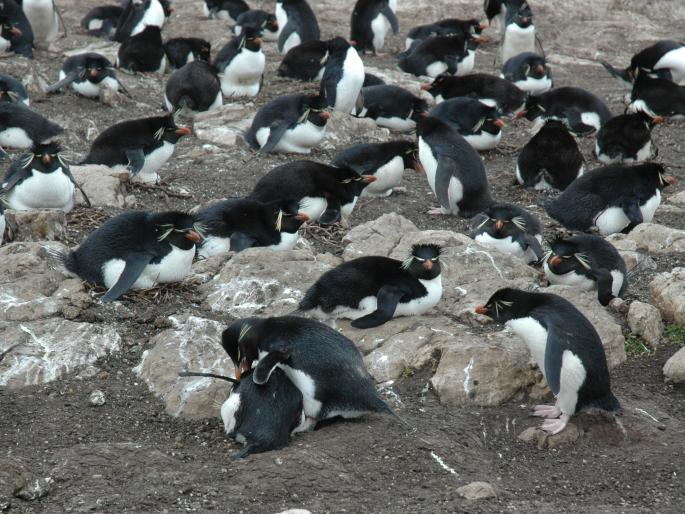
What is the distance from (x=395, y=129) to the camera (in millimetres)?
11391

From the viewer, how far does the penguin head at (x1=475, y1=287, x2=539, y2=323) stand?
5227 millimetres

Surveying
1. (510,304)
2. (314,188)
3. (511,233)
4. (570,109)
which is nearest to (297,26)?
(570,109)

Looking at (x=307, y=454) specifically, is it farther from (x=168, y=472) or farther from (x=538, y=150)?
(x=538, y=150)

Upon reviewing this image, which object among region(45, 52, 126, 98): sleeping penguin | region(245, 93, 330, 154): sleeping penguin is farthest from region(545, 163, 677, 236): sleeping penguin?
region(45, 52, 126, 98): sleeping penguin

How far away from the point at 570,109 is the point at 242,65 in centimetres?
362

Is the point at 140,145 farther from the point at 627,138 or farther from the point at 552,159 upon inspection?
the point at 627,138

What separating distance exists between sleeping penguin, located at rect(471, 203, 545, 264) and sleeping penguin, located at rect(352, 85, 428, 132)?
3751mm

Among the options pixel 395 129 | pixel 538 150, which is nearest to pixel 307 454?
pixel 538 150

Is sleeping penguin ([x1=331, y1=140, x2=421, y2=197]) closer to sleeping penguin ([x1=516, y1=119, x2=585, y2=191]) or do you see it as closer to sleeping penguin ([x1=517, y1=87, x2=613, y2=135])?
sleeping penguin ([x1=516, y1=119, x2=585, y2=191])

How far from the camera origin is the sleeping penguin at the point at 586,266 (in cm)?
645

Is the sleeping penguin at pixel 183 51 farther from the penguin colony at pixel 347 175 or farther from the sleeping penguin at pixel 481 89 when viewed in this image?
the sleeping penguin at pixel 481 89

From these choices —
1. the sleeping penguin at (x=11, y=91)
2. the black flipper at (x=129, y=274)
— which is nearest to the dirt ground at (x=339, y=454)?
the black flipper at (x=129, y=274)

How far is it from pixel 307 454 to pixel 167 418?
0.89 meters

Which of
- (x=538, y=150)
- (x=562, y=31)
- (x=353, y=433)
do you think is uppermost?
(x=353, y=433)
